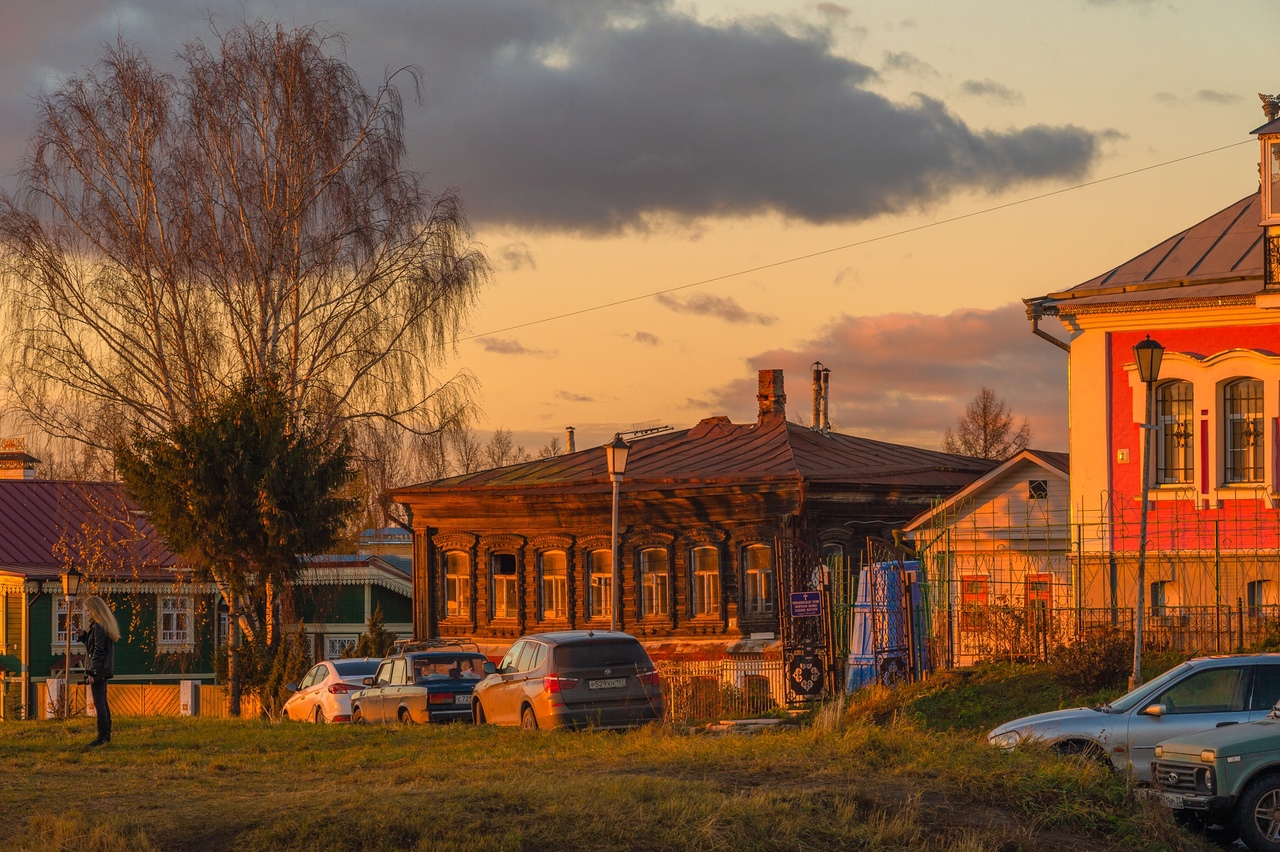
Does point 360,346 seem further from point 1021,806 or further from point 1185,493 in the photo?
point 1021,806

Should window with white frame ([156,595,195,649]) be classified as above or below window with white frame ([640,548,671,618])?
below

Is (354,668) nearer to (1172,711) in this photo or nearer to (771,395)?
(1172,711)

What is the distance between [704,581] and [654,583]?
1404mm

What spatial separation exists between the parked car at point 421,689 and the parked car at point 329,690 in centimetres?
48

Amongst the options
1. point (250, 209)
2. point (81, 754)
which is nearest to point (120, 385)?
point (250, 209)

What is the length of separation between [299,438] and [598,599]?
37.2ft

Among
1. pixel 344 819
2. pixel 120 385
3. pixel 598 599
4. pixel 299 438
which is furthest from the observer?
pixel 598 599

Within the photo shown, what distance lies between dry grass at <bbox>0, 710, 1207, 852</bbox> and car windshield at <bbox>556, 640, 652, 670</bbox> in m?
5.26

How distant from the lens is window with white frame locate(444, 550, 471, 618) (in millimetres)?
40875

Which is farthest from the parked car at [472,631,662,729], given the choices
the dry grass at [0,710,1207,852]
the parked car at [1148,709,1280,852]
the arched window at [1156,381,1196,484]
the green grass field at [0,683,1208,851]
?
the arched window at [1156,381,1196,484]

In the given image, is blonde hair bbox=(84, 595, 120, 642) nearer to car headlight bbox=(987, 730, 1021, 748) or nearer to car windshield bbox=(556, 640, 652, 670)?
car windshield bbox=(556, 640, 652, 670)

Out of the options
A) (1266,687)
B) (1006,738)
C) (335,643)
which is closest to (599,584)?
(335,643)

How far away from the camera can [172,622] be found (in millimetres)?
47250

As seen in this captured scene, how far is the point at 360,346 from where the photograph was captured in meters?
34.1
